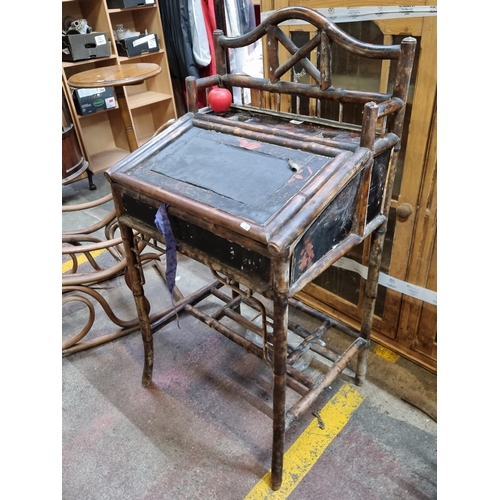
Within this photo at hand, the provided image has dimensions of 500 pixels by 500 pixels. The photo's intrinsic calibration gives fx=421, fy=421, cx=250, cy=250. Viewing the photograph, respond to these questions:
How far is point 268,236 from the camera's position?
102cm

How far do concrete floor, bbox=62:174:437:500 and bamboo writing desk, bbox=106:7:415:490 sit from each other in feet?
0.76

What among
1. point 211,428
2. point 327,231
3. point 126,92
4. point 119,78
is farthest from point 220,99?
point 126,92

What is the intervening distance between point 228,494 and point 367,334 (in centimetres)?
81

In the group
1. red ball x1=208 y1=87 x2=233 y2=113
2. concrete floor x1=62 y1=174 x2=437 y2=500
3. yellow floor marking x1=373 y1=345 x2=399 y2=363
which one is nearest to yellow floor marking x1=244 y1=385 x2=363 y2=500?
concrete floor x1=62 y1=174 x2=437 y2=500

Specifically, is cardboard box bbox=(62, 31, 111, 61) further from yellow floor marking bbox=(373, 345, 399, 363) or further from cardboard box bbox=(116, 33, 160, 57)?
yellow floor marking bbox=(373, 345, 399, 363)

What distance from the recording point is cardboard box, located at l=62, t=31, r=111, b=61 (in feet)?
11.8

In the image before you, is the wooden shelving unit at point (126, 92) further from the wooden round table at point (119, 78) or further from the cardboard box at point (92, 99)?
the wooden round table at point (119, 78)

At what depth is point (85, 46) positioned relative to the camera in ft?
12.0

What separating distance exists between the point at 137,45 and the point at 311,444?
382 centimetres

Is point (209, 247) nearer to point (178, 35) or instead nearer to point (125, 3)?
point (178, 35)

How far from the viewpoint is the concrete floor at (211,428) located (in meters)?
1.54

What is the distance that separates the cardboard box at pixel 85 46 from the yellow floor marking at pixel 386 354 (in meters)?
3.41

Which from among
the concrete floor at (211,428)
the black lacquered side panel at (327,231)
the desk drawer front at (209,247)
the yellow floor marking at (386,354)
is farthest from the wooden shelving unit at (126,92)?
the black lacquered side panel at (327,231)

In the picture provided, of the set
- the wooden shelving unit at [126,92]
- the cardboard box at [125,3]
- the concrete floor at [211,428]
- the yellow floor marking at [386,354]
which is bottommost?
the yellow floor marking at [386,354]
